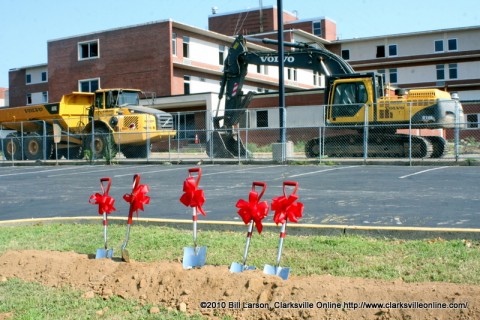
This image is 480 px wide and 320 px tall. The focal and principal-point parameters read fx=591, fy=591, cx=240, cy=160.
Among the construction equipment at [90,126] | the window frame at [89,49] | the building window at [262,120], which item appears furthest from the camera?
the window frame at [89,49]

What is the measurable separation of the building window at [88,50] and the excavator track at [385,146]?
28313 mm

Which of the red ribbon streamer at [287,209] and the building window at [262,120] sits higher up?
the building window at [262,120]

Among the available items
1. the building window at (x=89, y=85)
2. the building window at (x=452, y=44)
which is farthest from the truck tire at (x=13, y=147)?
the building window at (x=452, y=44)

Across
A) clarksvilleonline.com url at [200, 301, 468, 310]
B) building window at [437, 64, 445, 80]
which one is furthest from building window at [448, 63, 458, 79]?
clarksvilleonline.com url at [200, 301, 468, 310]

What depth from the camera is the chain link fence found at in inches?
910

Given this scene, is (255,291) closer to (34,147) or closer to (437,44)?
(34,147)

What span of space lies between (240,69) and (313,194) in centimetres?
1365

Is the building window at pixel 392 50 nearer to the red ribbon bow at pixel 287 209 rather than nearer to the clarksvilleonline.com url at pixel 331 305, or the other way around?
the red ribbon bow at pixel 287 209

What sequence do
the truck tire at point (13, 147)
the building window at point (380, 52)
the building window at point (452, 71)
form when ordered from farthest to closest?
1. the building window at point (380, 52)
2. the building window at point (452, 71)
3. the truck tire at point (13, 147)

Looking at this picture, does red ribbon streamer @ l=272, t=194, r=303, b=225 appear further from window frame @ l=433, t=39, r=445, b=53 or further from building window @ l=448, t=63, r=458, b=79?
window frame @ l=433, t=39, r=445, b=53

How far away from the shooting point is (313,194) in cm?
1271

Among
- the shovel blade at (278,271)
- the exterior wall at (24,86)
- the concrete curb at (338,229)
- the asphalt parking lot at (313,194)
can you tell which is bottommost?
the shovel blade at (278,271)

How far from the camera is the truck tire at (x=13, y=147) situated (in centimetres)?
3099

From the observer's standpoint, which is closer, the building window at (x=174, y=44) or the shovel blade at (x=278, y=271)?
the shovel blade at (x=278, y=271)
